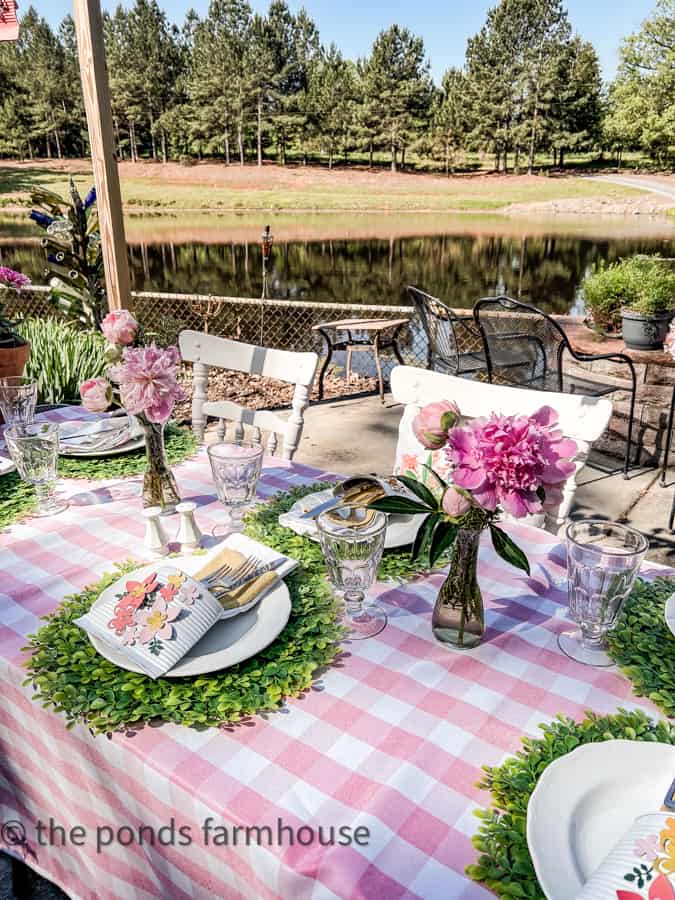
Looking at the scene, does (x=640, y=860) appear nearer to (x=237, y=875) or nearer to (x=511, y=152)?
(x=237, y=875)

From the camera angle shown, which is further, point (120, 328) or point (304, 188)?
point (304, 188)

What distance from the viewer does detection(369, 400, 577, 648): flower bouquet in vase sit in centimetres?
79

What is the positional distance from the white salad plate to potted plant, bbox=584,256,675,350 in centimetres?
313

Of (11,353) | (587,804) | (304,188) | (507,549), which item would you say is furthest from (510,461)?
(304,188)

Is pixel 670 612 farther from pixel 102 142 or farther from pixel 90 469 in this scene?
pixel 102 142

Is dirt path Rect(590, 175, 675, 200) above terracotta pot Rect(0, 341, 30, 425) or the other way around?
above

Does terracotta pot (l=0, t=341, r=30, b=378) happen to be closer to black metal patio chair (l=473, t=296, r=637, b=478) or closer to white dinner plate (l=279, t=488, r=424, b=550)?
white dinner plate (l=279, t=488, r=424, b=550)

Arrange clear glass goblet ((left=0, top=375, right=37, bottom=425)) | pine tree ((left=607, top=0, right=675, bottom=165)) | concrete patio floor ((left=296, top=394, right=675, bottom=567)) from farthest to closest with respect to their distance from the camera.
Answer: pine tree ((left=607, top=0, right=675, bottom=165)) → concrete patio floor ((left=296, top=394, right=675, bottom=567)) → clear glass goblet ((left=0, top=375, right=37, bottom=425))

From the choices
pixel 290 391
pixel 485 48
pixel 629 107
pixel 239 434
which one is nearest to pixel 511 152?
pixel 485 48

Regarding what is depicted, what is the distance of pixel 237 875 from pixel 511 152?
157 ft

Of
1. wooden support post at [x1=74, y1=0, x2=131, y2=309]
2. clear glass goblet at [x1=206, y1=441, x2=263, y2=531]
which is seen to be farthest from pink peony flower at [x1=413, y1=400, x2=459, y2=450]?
wooden support post at [x1=74, y1=0, x2=131, y2=309]

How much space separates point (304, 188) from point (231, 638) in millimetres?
40284

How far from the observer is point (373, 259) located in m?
21.3

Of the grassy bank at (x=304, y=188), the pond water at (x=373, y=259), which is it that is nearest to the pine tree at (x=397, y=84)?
the grassy bank at (x=304, y=188)
